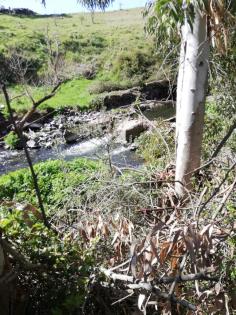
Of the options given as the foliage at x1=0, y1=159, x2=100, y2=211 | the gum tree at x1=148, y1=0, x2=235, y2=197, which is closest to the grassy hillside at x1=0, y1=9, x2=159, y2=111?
the foliage at x1=0, y1=159, x2=100, y2=211

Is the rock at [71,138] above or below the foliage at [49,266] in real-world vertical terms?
below

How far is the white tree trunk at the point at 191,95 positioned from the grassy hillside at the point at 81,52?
1613 cm

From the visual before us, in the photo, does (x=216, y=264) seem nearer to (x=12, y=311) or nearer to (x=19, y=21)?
(x=12, y=311)

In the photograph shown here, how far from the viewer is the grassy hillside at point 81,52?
85.3 feet

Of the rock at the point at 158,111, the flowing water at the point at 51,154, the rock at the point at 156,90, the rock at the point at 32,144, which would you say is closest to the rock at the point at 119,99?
the rock at the point at 156,90

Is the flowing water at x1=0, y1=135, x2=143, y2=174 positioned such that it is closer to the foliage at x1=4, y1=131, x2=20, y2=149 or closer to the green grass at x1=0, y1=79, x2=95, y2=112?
the foliage at x1=4, y1=131, x2=20, y2=149

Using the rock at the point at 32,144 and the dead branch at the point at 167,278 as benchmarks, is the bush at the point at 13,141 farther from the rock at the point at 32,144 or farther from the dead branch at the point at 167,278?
the dead branch at the point at 167,278

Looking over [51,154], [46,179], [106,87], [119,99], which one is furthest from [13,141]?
[106,87]

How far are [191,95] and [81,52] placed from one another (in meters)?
32.4

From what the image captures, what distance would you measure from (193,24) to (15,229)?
9.27 ft

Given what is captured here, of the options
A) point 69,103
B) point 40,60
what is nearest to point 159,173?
point 69,103

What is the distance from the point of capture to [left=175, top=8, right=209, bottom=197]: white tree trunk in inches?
186

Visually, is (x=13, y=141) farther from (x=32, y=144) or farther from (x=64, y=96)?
(x=64, y=96)

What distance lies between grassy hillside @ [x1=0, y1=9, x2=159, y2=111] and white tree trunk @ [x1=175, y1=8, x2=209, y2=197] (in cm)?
1613
